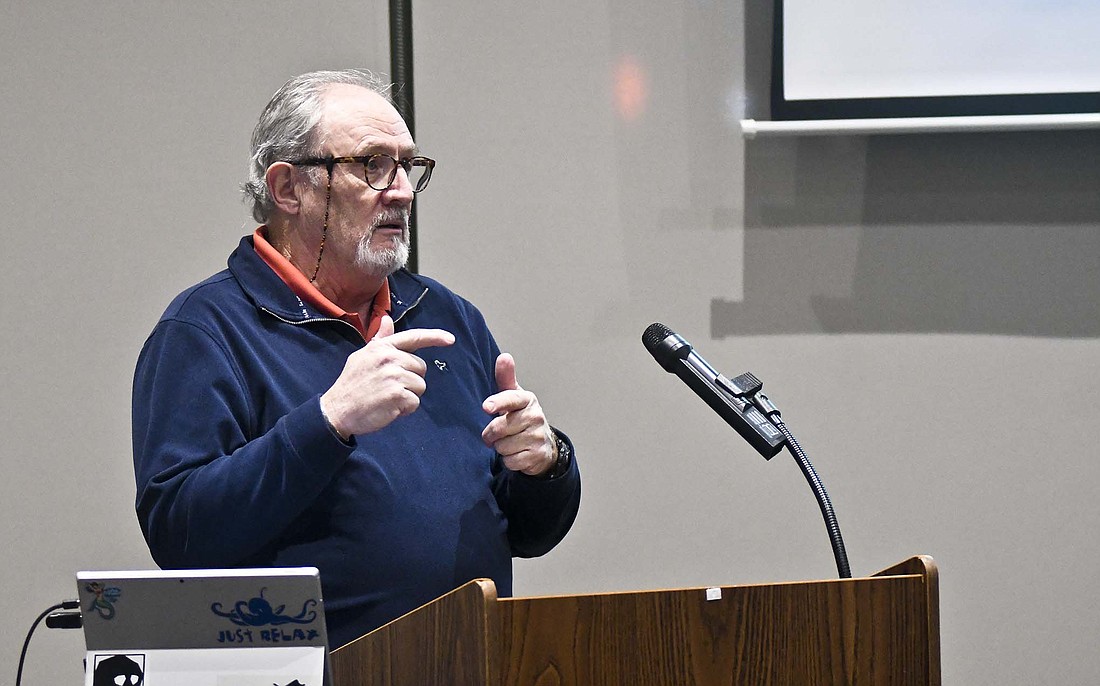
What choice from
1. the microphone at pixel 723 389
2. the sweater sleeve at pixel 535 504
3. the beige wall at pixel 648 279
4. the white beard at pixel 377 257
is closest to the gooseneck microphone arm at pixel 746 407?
the microphone at pixel 723 389

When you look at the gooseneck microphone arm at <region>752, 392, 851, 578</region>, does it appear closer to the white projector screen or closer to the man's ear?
the man's ear

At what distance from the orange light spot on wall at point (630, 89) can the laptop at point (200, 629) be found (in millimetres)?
1584

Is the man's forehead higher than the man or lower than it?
higher

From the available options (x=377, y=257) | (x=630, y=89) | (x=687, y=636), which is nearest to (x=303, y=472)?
(x=377, y=257)

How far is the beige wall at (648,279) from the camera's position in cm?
248

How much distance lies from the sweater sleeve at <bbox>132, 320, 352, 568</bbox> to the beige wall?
983 mm

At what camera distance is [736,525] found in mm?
2527

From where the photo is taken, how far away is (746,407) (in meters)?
1.41

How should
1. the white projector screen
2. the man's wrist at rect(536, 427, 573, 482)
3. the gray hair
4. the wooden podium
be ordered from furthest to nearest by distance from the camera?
the white projector screen, the gray hair, the man's wrist at rect(536, 427, 573, 482), the wooden podium

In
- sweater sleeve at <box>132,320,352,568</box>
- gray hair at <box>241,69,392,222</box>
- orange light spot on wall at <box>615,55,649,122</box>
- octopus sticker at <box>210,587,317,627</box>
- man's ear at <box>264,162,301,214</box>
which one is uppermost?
orange light spot on wall at <box>615,55,649,122</box>

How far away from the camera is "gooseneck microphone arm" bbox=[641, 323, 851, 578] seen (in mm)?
1379

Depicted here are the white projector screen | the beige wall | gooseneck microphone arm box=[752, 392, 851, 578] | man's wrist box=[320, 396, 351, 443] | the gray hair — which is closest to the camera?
gooseneck microphone arm box=[752, 392, 851, 578]

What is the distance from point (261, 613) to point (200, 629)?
7 centimetres

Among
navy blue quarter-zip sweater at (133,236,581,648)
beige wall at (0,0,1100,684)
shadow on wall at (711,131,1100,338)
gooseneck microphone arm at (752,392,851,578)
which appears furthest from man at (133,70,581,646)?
shadow on wall at (711,131,1100,338)
